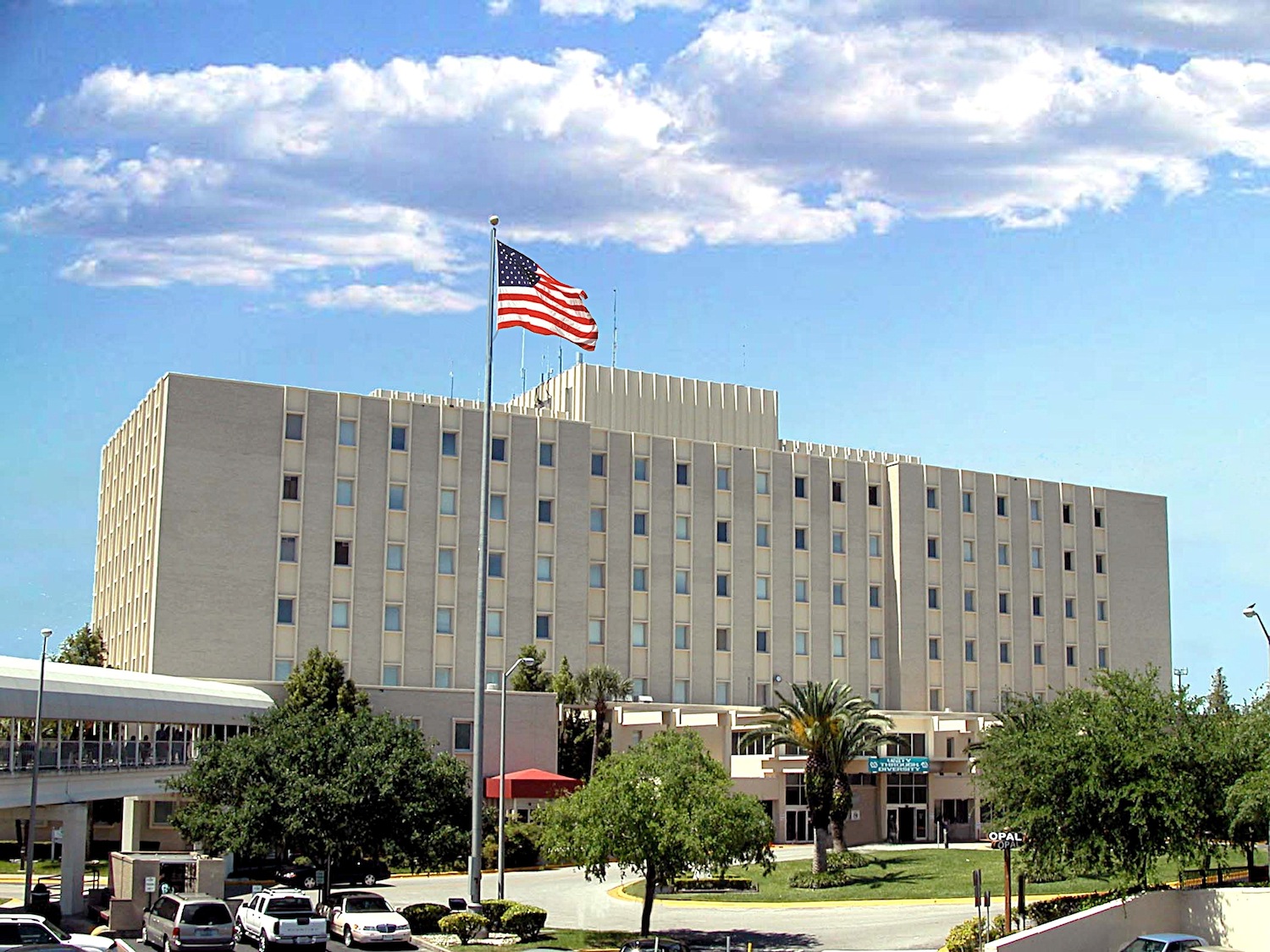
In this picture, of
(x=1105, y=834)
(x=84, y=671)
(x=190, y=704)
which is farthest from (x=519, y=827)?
(x=1105, y=834)

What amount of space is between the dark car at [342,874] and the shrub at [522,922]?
16.3 m

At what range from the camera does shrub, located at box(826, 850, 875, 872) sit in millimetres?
61906

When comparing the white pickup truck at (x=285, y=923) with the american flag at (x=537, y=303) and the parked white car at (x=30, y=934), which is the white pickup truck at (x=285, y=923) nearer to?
the parked white car at (x=30, y=934)

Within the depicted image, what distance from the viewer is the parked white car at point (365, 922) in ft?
135

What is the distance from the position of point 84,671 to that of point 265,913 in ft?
66.8

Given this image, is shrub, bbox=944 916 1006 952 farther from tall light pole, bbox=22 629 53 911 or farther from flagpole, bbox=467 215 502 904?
tall light pole, bbox=22 629 53 911

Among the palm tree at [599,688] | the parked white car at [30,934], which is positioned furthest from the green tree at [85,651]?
the parked white car at [30,934]

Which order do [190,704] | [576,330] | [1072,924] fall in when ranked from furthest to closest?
1. [190,704]
2. [576,330]
3. [1072,924]

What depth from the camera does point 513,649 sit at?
87.8 meters

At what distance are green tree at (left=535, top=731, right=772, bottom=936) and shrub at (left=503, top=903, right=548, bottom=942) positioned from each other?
1.93 metres

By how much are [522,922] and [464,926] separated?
1864 mm

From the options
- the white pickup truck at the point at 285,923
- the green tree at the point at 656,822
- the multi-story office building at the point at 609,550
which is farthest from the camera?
the multi-story office building at the point at 609,550

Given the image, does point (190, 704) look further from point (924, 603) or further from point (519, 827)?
point (924, 603)

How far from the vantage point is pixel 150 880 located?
4644 centimetres
